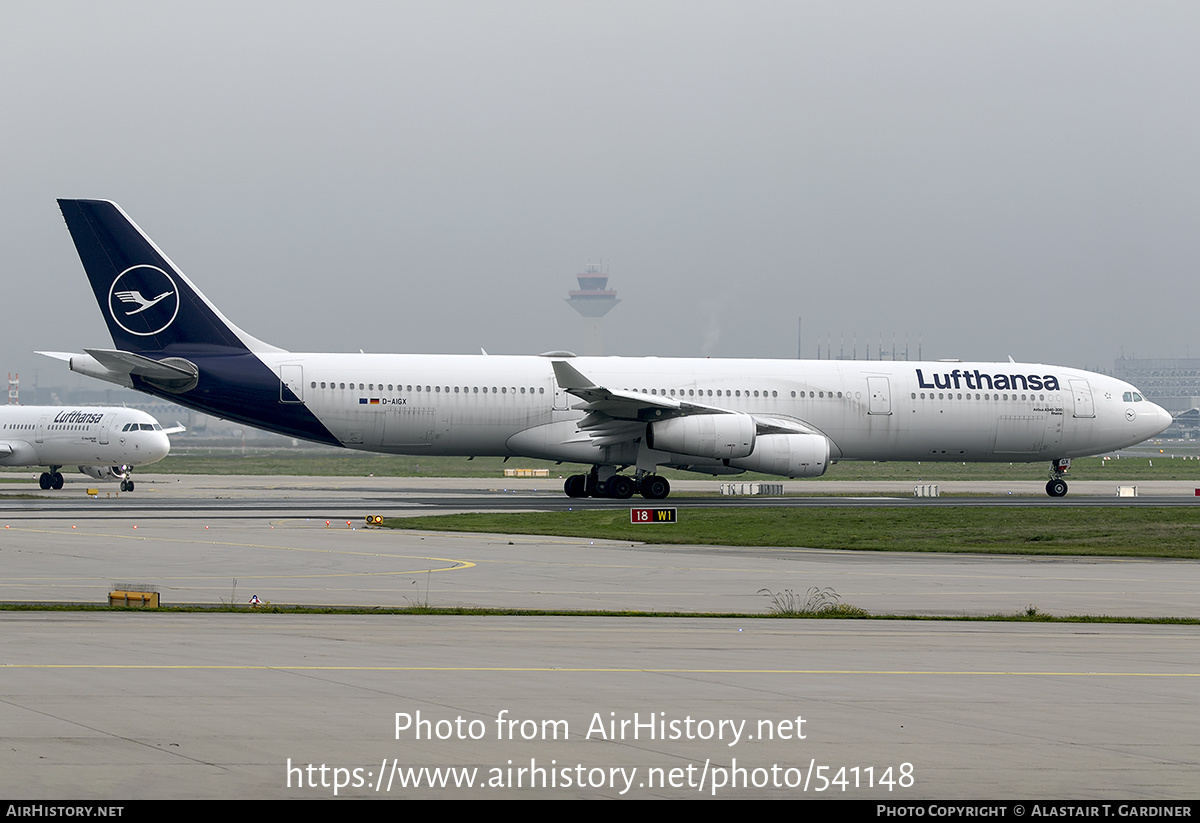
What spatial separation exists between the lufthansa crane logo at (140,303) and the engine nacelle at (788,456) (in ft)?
61.3

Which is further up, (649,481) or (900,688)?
(649,481)

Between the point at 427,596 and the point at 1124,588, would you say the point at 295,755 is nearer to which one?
the point at 427,596

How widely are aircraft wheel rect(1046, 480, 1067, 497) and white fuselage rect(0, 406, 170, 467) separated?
123ft

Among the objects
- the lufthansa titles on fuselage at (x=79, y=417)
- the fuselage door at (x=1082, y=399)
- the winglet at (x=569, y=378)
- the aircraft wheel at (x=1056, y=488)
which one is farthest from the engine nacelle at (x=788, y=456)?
the lufthansa titles on fuselage at (x=79, y=417)

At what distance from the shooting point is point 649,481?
136 feet

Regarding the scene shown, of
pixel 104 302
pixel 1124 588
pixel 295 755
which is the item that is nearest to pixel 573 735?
pixel 295 755

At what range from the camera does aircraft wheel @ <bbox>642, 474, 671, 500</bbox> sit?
1638 inches

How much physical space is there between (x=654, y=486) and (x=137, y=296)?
57.4ft

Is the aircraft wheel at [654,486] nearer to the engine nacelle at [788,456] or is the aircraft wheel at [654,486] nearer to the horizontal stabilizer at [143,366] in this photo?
the engine nacelle at [788,456]
